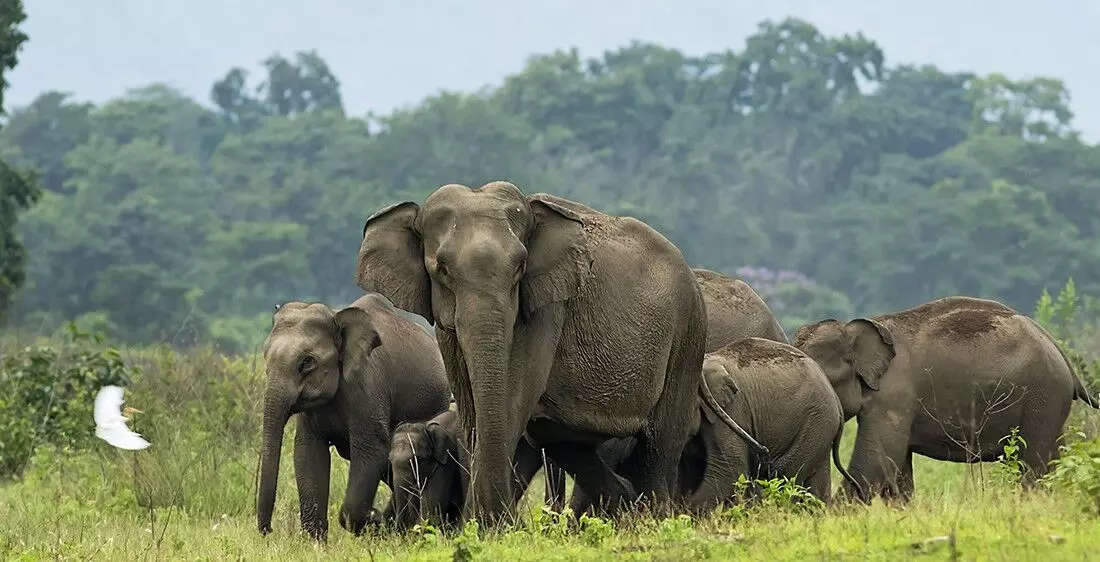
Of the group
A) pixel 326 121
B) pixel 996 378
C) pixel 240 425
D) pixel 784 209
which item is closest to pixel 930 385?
pixel 996 378

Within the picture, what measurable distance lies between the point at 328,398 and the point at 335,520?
135cm

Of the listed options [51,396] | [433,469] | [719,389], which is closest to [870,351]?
[719,389]

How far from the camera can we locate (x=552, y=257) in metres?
10.4

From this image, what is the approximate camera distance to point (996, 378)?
42.5 feet

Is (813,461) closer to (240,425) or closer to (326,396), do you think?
(326,396)

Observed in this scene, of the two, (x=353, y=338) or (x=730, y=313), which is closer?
(x=353, y=338)

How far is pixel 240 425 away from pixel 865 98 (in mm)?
83820

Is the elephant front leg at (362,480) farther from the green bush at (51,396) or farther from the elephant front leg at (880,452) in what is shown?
the green bush at (51,396)

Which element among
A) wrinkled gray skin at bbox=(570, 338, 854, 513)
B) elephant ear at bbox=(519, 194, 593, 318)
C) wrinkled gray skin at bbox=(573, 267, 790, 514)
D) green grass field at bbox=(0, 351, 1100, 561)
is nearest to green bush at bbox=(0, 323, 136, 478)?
green grass field at bbox=(0, 351, 1100, 561)

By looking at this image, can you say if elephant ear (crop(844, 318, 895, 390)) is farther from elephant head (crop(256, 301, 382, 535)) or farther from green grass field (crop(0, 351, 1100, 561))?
elephant head (crop(256, 301, 382, 535))

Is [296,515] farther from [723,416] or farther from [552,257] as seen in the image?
[552,257]

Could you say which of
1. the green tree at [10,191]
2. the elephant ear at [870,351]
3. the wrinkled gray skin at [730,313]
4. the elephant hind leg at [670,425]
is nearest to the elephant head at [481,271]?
the elephant hind leg at [670,425]

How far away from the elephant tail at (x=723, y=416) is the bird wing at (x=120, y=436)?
319cm

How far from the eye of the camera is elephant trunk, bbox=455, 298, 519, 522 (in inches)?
388
